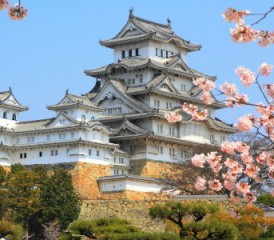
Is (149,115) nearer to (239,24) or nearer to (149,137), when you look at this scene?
(149,137)

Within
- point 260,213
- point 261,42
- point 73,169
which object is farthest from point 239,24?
point 73,169

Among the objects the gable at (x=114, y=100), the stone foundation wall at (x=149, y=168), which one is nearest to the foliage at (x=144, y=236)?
the stone foundation wall at (x=149, y=168)

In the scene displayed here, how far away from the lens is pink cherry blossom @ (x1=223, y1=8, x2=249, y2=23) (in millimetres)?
9516

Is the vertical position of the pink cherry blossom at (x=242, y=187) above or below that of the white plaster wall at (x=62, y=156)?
below

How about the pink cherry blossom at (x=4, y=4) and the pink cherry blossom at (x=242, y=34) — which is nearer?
the pink cherry blossom at (x=4, y=4)

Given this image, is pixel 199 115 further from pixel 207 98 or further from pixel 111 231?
pixel 111 231

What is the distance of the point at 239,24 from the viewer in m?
9.77

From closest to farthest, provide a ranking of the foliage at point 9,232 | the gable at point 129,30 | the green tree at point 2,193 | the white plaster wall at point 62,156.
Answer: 1. the foliage at point 9,232
2. the green tree at point 2,193
3. the white plaster wall at point 62,156
4. the gable at point 129,30

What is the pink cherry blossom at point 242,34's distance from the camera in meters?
9.77

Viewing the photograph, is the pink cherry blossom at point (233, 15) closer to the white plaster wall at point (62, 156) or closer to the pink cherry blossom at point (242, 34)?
the pink cherry blossom at point (242, 34)

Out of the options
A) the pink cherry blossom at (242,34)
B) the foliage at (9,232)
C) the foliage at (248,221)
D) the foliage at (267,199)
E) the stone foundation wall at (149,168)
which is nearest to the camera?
the pink cherry blossom at (242,34)

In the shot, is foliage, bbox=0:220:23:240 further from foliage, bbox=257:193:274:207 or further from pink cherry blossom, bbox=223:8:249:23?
pink cherry blossom, bbox=223:8:249:23

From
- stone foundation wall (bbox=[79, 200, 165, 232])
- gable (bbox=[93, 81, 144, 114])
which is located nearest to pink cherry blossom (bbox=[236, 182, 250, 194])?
stone foundation wall (bbox=[79, 200, 165, 232])

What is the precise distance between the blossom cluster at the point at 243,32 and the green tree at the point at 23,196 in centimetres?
3262
